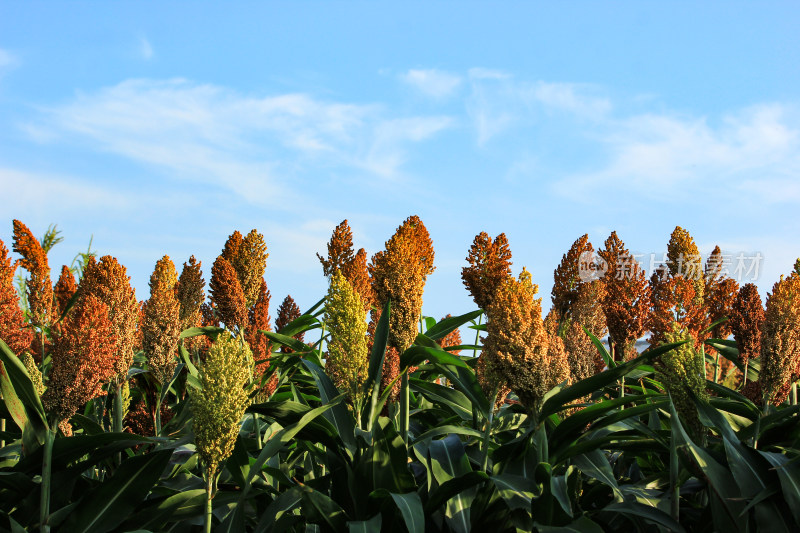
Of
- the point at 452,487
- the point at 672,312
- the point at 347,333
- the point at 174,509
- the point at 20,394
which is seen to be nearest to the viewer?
the point at 347,333

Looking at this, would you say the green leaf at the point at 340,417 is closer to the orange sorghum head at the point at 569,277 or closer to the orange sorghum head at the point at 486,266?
the orange sorghum head at the point at 486,266

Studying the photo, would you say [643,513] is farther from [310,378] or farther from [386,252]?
[310,378]

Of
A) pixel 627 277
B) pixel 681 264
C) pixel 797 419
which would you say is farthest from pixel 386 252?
pixel 681 264

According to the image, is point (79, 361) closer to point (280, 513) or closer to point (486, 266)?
point (280, 513)

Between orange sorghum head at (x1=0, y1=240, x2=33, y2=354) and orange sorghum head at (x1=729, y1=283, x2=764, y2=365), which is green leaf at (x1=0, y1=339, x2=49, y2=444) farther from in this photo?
orange sorghum head at (x1=729, y1=283, x2=764, y2=365)

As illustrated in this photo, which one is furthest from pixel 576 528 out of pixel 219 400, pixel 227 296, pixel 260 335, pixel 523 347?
pixel 227 296

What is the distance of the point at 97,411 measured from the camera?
4.71 meters

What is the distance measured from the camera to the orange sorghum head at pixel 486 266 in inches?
148

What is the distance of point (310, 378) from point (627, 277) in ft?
8.19

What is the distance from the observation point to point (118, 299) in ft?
12.6

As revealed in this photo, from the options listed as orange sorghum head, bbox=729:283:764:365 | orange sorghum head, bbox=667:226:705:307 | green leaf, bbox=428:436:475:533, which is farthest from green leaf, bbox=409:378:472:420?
orange sorghum head, bbox=667:226:705:307

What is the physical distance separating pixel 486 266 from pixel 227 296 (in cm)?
149

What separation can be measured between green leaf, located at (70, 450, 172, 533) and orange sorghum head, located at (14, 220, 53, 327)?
1.89m

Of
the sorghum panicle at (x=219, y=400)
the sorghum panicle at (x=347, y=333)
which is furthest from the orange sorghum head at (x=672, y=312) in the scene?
the sorghum panicle at (x=219, y=400)
